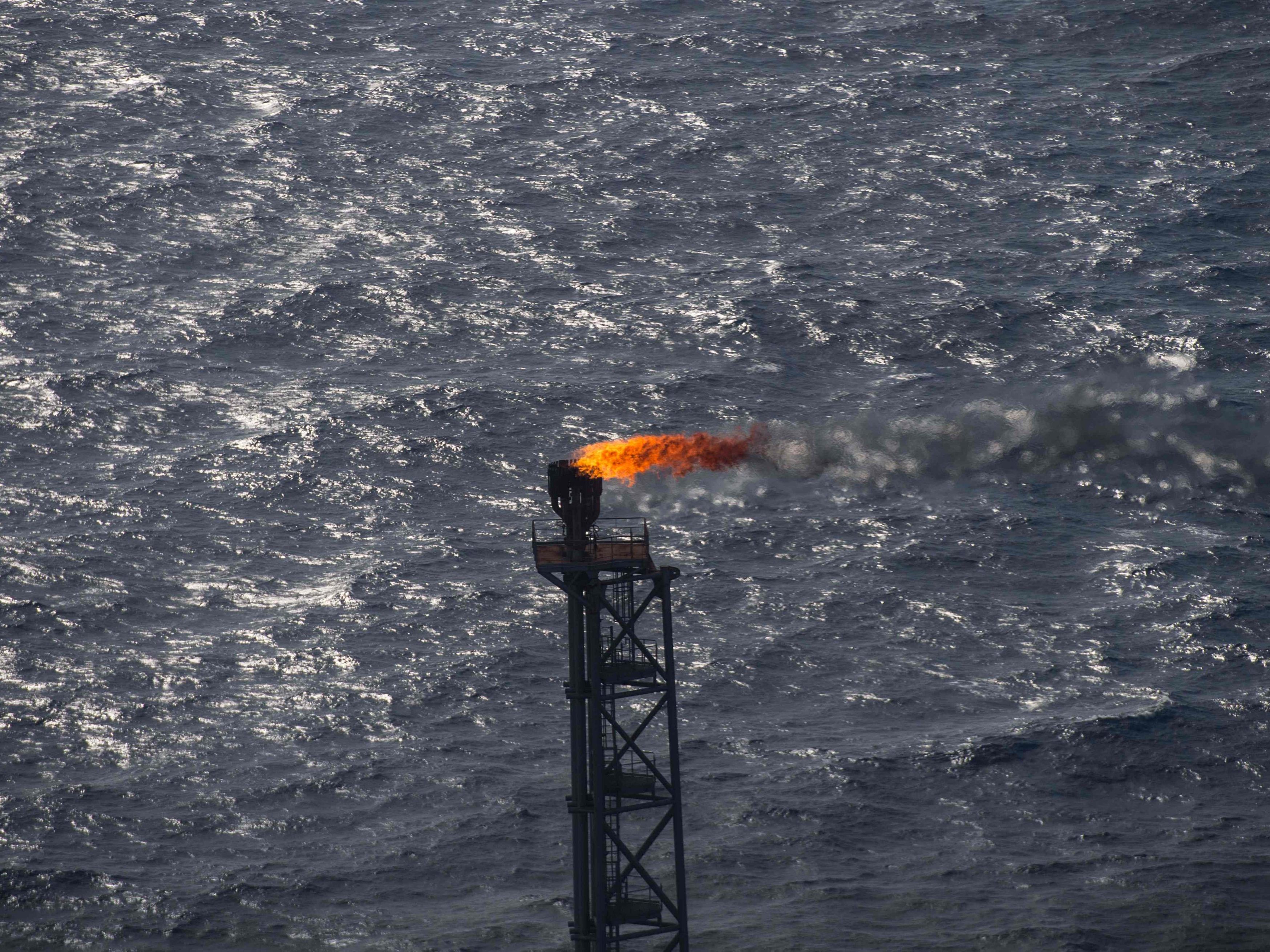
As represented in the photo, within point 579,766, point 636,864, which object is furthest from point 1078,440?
point 579,766

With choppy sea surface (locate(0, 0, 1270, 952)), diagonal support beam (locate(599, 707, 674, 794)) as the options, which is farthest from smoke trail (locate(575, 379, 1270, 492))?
diagonal support beam (locate(599, 707, 674, 794))

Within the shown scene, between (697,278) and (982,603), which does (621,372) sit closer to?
(697,278)

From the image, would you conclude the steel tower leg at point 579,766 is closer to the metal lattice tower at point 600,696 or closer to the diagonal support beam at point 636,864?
the metal lattice tower at point 600,696

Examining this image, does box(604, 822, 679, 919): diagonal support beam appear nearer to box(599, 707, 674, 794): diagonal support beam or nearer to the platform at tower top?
box(599, 707, 674, 794): diagonal support beam

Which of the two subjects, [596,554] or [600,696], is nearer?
[596,554]

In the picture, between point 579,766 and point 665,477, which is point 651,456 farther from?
point 665,477

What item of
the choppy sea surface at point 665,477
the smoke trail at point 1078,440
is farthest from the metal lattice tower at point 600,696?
the smoke trail at point 1078,440
